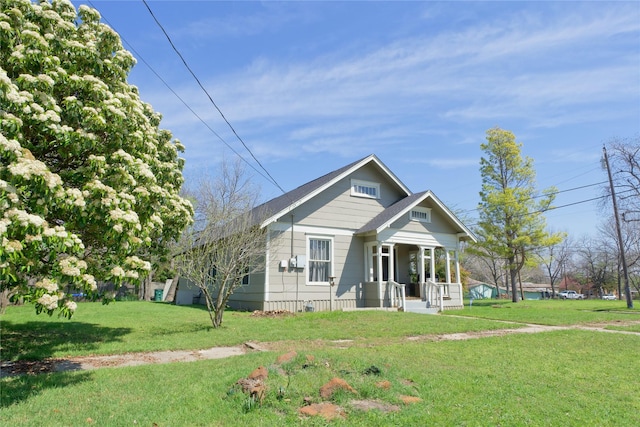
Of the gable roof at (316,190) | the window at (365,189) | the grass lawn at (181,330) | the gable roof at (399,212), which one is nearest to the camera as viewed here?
the grass lawn at (181,330)

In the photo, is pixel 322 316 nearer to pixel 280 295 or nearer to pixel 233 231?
pixel 280 295

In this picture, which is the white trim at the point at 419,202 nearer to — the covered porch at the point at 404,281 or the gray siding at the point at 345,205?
the covered porch at the point at 404,281

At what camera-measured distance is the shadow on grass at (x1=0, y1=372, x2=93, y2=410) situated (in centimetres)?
493

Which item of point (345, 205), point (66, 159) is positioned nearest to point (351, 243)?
point (345, 205)

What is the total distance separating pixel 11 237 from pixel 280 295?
11654 mm

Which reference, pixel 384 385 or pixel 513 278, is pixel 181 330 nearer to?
pixel 384 385

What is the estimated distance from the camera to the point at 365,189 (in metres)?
18.5

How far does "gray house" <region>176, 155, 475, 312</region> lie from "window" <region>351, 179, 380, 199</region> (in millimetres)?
45

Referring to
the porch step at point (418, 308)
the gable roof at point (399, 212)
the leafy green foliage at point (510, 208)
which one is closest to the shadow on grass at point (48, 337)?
the gable roof at point (399, 212)

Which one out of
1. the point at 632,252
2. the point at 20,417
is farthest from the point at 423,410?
the point at 632,252

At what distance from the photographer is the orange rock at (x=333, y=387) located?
15.0ft

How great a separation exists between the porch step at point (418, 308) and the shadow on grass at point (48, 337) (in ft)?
34.3

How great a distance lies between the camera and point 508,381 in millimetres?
5562

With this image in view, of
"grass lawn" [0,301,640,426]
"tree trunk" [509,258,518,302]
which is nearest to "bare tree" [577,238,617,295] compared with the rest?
"tree trunk" [509,258,518,302]
